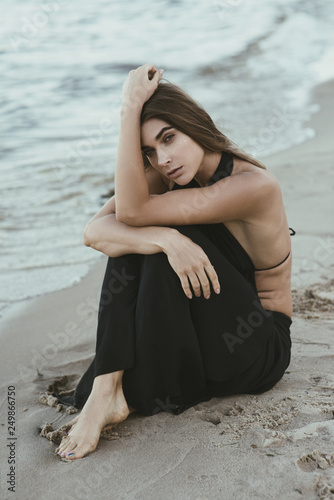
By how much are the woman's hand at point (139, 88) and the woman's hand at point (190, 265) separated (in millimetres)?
590

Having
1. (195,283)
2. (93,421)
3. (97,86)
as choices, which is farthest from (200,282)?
(97,86)

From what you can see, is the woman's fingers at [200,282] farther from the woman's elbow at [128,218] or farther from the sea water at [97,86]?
the sea water at [97,86]

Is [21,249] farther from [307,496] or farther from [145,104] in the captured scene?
[307,496]

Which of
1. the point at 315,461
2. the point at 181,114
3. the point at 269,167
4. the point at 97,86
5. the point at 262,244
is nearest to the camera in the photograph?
the point at 315,461

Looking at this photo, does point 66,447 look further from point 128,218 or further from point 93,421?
point 128,218

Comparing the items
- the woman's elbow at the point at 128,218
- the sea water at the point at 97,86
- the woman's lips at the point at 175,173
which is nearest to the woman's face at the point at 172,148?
the woman's lips at the point at 175,173

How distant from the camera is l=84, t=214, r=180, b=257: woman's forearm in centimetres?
245

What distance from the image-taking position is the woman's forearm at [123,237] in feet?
8.05

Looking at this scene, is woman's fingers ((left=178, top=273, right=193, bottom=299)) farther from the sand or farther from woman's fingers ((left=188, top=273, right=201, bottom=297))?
the sand

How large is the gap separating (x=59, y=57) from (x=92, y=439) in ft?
39.2

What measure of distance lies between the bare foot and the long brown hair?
107 centimetres

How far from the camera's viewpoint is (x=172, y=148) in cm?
257

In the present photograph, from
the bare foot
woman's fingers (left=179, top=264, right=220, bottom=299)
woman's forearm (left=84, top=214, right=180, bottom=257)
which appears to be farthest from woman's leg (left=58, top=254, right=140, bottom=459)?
woman's fingers (left=179, top=264, right=220, bottom=299)

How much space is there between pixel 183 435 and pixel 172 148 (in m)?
1.13
